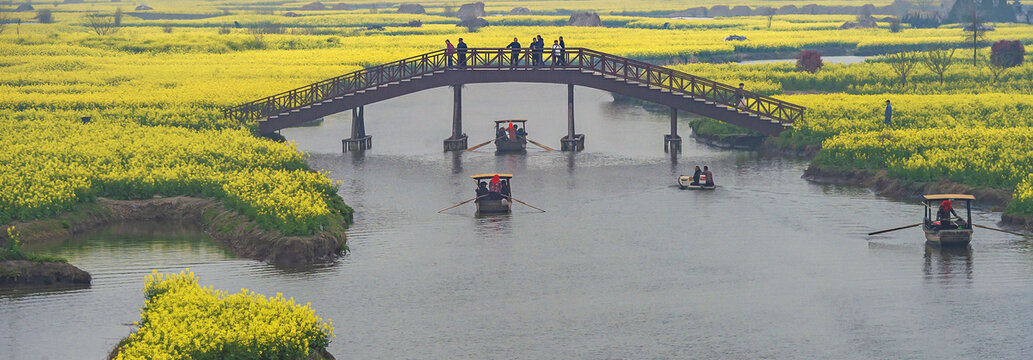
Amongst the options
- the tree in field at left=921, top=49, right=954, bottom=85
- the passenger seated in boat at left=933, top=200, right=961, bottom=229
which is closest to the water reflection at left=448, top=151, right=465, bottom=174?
the passenger seated in boat at left=933, top=200, right=961, bottom=229

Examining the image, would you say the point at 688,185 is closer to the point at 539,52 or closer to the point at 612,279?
the point at 539,52

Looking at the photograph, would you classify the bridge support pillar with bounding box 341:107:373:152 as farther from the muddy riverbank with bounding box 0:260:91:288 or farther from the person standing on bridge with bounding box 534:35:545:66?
the muddy riverbank with bounding box 0:260:91:288

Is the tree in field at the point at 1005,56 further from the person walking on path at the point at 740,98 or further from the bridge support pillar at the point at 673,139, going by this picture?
the bridge support pillar at the point at 673,139

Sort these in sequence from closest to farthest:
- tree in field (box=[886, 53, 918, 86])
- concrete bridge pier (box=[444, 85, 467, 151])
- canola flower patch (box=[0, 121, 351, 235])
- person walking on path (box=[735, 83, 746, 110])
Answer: canola flower patch (box=[0, 121, 351, 235])
person walking on path (box=[735, 83, 746, 110])
concrete bridge pier (box=[444, 85, 467, 151])
tree in field (box=[886, 53, 918, 86])

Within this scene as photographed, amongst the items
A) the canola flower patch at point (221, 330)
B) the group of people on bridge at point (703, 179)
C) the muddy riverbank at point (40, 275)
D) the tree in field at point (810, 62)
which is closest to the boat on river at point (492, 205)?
the group of people on bridge at point (703, 179)

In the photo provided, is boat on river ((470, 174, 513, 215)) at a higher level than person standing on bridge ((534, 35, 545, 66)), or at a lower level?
lower

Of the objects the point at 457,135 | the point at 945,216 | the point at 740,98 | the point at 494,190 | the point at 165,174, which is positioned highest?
the point at 740,98

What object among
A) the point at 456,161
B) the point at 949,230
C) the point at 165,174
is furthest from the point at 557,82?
the point at 949,230

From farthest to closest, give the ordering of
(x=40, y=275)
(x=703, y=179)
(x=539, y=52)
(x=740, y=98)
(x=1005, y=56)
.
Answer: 1. (x=1005, y=56)
2. (x=740, y=98)
3. (x=539, y=52)
4. (x=703, y=179)
5. (x=40, y=275)
